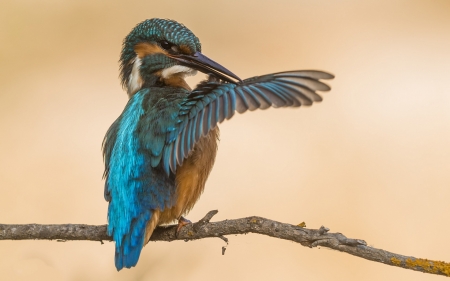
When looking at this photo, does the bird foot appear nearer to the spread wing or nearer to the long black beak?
the spread wing

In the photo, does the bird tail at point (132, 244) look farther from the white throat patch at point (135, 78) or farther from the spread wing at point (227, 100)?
the white throat patch at point (135, 78)

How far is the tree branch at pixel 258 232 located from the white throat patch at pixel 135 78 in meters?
0.69

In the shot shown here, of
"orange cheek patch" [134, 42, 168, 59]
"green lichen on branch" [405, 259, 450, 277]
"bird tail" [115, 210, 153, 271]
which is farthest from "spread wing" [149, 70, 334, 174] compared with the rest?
"green lichen on branch" [405, 259, 450, 277]

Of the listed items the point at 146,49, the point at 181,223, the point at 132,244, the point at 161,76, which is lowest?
the point at 132,244

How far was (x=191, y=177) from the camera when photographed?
259 cm

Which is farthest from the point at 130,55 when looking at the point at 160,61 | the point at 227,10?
the point at 227,10

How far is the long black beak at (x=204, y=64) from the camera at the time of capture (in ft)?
8.98

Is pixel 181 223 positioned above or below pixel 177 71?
below

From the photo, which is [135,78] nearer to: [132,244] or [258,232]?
[132,244]

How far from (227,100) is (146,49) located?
75 cm

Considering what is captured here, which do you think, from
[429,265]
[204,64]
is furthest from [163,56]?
[429,265]

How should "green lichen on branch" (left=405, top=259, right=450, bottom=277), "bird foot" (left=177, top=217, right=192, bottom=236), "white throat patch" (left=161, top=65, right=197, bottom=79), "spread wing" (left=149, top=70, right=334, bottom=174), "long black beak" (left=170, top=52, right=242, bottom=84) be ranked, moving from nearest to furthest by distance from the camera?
"green lichen on branch" (left=405, top=259, right=450, bottom=277) → "spread wing" (left=149, top=70, right=334, bottom=174) → "bird foot" (left=177, top=217, right=192, bottom=236) → "long black beak" (left=170, top=52, right=242, bottom=84) → "white throat patch" (left=161, top=65, right=197, bottom=79)

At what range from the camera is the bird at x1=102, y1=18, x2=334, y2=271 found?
2363mm

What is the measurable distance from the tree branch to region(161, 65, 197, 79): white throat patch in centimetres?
67
